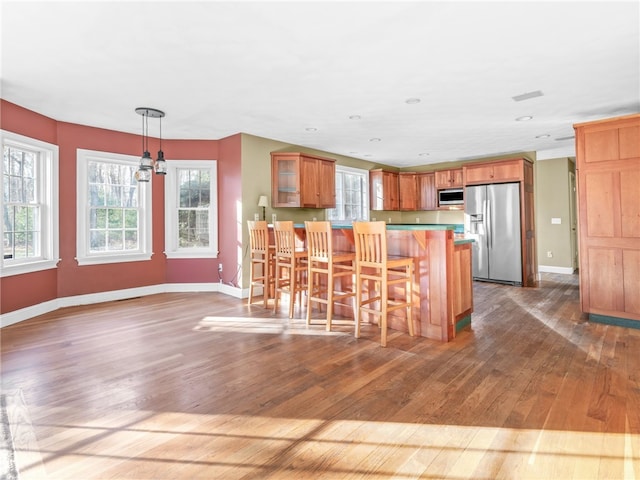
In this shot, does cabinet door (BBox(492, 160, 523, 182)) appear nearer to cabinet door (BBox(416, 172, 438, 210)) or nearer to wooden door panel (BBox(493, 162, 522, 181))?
wooden door panel (BBox(493, 162, 522, 181))

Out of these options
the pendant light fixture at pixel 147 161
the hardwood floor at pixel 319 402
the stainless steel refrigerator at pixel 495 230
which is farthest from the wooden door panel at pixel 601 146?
the pendant light fixture at pixel 147 161

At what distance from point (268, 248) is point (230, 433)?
2907 mm

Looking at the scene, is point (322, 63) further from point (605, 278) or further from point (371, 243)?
point (605, 278)

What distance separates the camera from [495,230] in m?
6.10

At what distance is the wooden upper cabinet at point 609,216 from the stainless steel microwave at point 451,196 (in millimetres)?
3358

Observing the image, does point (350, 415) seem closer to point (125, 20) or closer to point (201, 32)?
point (201, 32)

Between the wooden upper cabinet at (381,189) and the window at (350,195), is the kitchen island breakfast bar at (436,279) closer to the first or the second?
the window at (350,195)

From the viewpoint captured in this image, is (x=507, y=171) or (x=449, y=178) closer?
(x=507, y=171)

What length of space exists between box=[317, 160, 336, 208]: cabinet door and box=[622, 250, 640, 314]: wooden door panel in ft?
13.2

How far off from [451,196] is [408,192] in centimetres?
107

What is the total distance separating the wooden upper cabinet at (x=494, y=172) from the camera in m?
5.95

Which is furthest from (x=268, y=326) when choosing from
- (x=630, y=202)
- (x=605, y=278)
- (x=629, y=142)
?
(x=629, y=142)

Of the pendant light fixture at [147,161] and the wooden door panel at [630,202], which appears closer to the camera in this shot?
the wooden door panel at [630,202]

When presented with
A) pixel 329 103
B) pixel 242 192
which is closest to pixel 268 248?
pixel 242 192
